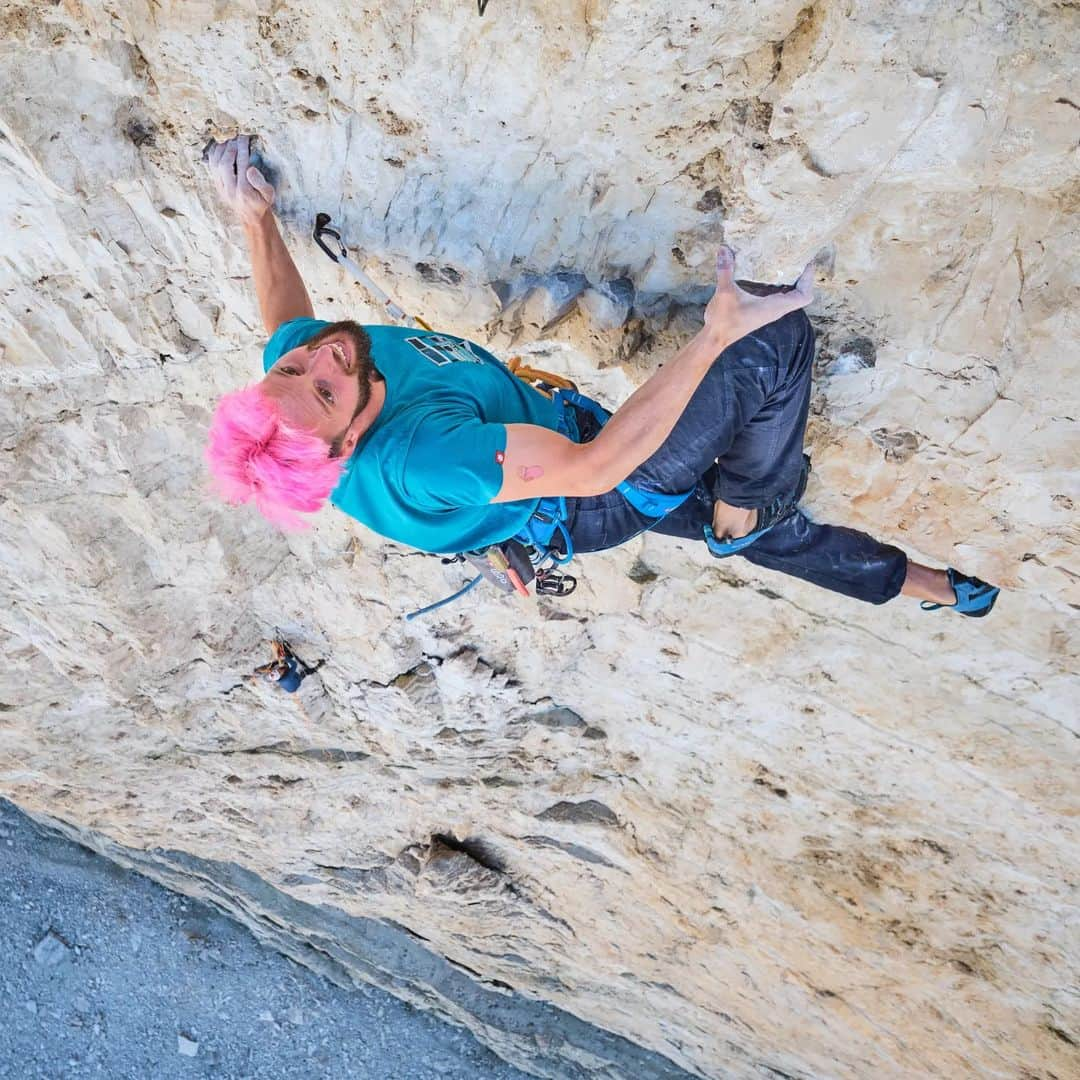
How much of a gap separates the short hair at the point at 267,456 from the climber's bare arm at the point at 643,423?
0.44 m

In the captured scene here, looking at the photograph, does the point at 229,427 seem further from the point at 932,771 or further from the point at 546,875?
the point at 546,875

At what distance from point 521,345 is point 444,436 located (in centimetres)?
94

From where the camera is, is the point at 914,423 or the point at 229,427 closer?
the point at 229,427

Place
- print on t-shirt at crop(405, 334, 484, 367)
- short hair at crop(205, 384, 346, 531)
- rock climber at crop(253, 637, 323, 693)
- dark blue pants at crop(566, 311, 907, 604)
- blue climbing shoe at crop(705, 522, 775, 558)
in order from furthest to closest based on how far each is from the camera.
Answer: rock climber at crop(253, 637, 323, 693), blue climbing shoe at crop(705, 522, 775, 558), dark blue pants at crop(566, 311, 907, 604), print on t-shirt at crop(405, 334, 484, 367), short hair at crop(205, 384, 346, 531)

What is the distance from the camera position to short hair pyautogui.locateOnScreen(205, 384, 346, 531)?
204cm

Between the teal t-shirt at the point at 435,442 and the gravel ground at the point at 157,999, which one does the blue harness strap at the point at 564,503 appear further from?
the gravel ground at the point at 157,999

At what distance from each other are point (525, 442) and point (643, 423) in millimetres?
291

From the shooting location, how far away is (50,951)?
332 inches

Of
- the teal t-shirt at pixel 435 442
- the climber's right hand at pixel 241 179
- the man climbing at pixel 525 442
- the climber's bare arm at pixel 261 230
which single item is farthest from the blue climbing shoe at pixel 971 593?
the climber's right hand at pixel 241 179

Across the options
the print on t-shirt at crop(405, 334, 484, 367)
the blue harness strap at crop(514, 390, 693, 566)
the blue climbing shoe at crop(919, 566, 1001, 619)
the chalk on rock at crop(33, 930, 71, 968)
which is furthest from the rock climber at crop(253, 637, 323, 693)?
the chalk on rock at crop(33, 930, 71, 968)

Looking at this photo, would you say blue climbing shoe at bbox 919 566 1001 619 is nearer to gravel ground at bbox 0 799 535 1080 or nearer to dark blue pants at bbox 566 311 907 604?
dark blue pants at bbox 566 311 907 604

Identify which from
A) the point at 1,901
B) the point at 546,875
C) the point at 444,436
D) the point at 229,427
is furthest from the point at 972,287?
the point at 1,901

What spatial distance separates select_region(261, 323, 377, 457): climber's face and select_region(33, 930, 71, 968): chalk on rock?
8331 mm

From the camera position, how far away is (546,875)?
576cm
